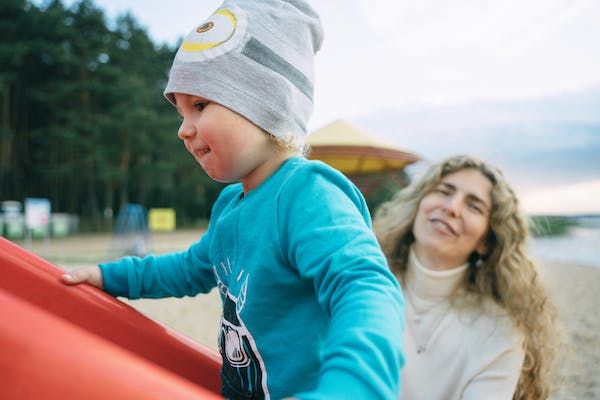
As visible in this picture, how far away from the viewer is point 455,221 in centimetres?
149

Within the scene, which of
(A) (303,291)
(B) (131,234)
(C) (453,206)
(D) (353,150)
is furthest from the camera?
(B) (131,234)

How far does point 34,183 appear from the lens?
2033 cm

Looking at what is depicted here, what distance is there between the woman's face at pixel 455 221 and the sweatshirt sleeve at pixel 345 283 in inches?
30.3

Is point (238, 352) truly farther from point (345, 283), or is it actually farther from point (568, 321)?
point (568, 321)

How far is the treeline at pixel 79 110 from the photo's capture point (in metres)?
18.3

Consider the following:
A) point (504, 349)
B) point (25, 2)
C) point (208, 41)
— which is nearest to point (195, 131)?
point (208, 41)

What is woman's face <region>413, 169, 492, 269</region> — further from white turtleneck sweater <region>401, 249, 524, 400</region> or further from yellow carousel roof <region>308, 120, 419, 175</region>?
yellow carousel roof <region>308, 120, 419, 175</region>

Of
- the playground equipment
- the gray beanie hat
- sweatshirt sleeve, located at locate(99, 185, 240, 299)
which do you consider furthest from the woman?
the playground equipment

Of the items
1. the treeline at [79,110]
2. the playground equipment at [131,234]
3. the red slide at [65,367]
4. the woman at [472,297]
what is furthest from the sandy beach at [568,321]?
the treeline at [79,110]

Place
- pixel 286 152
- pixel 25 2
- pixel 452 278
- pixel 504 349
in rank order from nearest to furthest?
1. pixel 286 152
2. pixel 504 349
3. pixel 452 278
4. pixel 25 2

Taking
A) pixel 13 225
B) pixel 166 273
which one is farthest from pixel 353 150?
pixel 13 225

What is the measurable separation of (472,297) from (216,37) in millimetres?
1092

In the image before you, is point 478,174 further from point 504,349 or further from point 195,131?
point 195,131

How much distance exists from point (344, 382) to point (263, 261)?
290 millimetres
